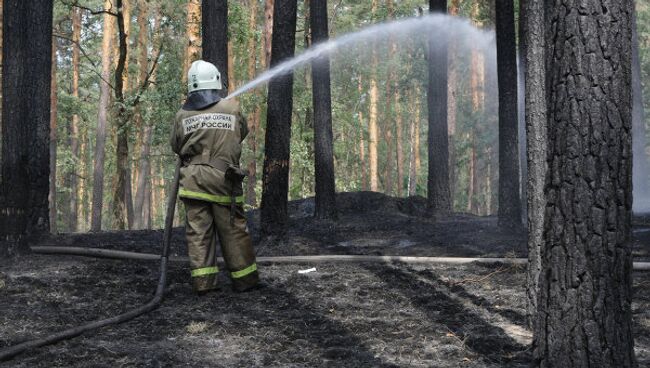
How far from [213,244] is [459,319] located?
2206mm

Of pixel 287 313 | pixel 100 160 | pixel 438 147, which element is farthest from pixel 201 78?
pixel 100 160

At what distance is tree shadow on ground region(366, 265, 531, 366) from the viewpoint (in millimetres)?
4531

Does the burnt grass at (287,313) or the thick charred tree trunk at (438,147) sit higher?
the thick charred tree trunk at (438,147)

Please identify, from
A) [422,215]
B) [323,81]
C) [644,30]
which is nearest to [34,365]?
[323,81]

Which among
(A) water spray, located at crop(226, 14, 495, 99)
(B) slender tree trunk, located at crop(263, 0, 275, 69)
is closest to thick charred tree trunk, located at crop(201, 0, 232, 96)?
(A) water spray, located at crop(226, 14, 495, 99)

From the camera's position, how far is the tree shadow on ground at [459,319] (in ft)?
14.9

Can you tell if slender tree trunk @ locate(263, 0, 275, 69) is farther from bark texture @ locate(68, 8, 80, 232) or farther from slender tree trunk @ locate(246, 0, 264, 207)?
bark texture @ locate(68, 8, 80, 232)

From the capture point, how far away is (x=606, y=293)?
3133mm

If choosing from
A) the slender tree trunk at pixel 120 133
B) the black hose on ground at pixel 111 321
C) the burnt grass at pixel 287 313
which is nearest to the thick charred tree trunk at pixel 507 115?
the burnt grass at pixel 287 313

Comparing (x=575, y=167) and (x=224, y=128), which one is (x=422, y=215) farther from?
(x=575, y=167)

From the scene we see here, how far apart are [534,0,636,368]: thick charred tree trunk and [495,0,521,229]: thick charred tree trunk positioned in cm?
782

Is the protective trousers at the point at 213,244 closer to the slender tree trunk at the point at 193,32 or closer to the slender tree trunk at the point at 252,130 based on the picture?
the slender tree trunk at the point at 193,32

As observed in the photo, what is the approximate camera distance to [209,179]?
6.29 m

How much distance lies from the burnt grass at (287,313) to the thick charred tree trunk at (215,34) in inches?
87.7
